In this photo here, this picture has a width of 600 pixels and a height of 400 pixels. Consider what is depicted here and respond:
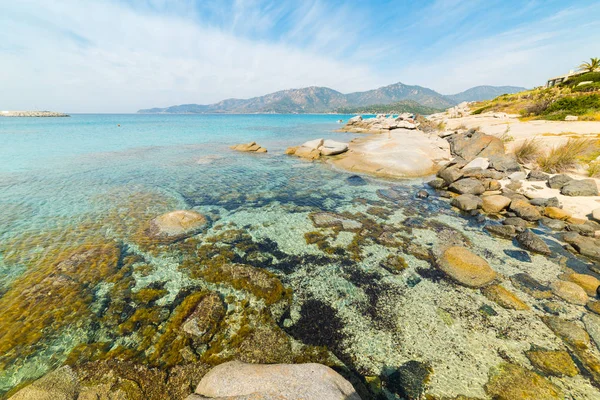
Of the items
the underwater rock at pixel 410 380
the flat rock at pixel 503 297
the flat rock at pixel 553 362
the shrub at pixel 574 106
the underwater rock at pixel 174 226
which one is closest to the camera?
the underwater rock at pixel 410 380

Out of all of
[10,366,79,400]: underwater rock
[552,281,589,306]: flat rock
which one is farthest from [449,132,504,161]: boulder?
[10,366,79,400]: underwater rock

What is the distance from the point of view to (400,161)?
23484 millimetres

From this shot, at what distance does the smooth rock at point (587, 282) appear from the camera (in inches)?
301

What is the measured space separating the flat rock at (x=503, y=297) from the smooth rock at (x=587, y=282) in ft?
8.10

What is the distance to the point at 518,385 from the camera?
5.11 metres

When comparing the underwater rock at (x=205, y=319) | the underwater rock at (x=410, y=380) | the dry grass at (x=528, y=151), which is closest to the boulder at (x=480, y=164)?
the dry grass at (x=528, y=151)

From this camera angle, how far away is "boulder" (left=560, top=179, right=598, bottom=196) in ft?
43.4

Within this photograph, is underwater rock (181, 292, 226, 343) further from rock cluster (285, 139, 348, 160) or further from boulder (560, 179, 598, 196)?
rock cluster (285, 139, 348, 160)

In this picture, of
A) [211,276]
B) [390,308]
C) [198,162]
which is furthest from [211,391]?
[198,162]

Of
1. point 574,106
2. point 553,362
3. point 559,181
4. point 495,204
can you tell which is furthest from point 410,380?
point 574,106

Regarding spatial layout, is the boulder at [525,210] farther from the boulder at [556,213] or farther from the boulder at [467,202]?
the boulder at [467,202]

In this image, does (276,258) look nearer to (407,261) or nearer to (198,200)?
(407,261)

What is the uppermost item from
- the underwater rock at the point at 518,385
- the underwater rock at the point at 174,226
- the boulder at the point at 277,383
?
the boulder at the point at 277,383

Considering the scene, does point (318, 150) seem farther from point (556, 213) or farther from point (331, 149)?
point (556, 213)
